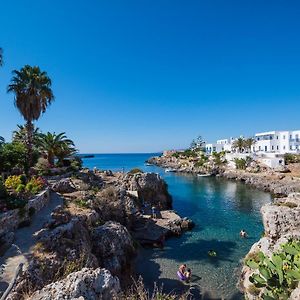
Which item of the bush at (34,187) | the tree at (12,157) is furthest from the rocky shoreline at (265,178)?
the tree at (12,157)

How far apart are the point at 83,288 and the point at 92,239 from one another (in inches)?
411

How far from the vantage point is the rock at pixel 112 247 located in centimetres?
1606

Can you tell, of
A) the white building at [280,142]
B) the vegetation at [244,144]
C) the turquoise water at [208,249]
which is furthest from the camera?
the vegetation at [244,144]

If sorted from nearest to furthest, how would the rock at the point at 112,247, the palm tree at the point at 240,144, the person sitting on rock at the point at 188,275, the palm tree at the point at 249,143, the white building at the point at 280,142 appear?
the rock at the point at 112,247 < the person sitting on rock at the point at 188,275 < the white building at the point at 280,142 < the palm tree at the point at 249,143 < the palm tree at the point at 240,144

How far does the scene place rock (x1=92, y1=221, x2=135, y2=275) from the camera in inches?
632

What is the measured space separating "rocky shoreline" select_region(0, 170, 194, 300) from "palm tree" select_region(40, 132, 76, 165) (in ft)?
15.5

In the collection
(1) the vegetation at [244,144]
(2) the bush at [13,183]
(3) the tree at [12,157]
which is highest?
(1) the vegetation at [244,144]

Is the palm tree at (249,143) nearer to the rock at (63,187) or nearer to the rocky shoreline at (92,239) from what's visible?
the rocky shoreline at (92,239)

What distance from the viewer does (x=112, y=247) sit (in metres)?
16.8

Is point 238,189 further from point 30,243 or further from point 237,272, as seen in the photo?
point 30,243

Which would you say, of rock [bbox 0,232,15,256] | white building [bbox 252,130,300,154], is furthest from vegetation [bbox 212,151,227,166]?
rock [bbox 0,232,15,256]

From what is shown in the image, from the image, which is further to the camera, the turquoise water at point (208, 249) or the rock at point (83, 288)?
the turquoise water at point (208, 249)

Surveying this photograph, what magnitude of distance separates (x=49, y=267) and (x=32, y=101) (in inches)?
830

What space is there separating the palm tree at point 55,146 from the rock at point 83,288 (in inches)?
1164
